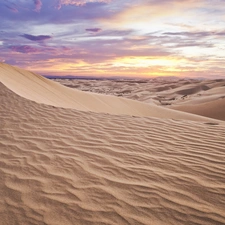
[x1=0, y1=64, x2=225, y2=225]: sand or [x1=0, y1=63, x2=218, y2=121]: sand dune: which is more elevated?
[x1=0, y1=63, x2=218, y2=121]: sand dune

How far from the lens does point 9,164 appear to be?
3258 mm

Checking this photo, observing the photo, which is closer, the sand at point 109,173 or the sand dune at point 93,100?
the sand at point 109,173

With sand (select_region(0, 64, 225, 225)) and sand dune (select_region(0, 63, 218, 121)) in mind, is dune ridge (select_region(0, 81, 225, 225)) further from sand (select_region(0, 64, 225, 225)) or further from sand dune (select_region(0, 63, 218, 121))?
sand dune (select_region(0, 63, 218, 121))

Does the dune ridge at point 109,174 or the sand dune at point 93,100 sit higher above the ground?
the sand dune at point 93,100

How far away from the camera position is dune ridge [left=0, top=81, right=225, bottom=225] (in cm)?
226

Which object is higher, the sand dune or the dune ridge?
the sand dune

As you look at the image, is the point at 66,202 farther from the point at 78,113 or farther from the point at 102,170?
the point at 78,113

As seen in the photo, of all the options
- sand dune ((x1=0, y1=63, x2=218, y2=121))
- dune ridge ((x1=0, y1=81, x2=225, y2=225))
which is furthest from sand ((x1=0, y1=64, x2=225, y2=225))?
sand dune ((x1=0, y1=63, x2=218, y2=121))

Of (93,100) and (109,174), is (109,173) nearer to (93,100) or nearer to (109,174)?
(109,174)

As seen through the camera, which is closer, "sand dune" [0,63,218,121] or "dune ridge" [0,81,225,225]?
"dune ridge" [0,81,225,225]

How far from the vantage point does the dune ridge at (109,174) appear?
89.1 inches

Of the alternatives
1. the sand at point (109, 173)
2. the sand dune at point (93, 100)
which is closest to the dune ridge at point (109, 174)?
the sand at point (109, 173)

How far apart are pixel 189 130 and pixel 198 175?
88.4 inches

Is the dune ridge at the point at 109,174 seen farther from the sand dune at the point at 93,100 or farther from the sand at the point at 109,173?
the sand dune at the point at 93,100
